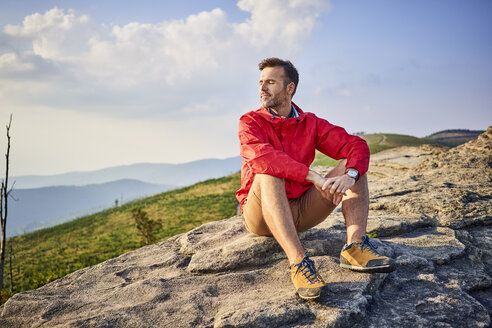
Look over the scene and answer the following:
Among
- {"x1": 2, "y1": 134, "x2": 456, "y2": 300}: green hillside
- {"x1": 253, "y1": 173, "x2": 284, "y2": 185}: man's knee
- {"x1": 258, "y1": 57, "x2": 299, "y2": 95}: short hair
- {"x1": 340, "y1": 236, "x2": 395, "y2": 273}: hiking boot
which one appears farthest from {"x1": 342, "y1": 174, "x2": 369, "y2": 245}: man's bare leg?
{"x1": 2, "y1": 134, "x2": 456, "y2": 300}: green hillside

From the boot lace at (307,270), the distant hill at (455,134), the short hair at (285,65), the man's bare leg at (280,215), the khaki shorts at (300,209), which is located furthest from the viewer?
the distant hill at (455,134)

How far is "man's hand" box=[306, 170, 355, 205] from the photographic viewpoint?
3482 mm

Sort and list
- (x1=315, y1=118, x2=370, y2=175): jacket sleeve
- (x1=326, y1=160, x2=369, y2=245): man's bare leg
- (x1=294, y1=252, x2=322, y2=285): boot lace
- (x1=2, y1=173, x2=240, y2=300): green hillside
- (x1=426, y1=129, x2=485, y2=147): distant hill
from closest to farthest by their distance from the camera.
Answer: (x1=294, y1=252, x2=322, y2=285): boot lace < (x1=326, y1=160, x2=369, y2=245): man's bare leg < (x1=315, y1=118, x2=370, y2=175): jacket sleeve < (x1=2, y1=173, x2=240, y2=300): green hillside < (x1=426, y1=129, x2=485, y2=147): distant hill

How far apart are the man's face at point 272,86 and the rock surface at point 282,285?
→ 178 cm

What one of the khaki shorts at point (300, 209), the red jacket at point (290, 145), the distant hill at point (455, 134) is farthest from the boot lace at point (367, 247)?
the distant hill at point (455, 134)

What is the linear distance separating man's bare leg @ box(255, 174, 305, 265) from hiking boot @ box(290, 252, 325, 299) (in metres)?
0.10

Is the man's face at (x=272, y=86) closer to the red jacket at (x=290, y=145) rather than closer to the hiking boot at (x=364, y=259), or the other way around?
the red jacket at (x=290, y=145)

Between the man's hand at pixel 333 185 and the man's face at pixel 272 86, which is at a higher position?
the man's face at pixel 272 86

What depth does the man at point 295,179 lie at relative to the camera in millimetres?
3385

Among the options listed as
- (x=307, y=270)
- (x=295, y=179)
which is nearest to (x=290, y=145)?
(x=295, y=179)

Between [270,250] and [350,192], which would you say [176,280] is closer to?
[270,250]

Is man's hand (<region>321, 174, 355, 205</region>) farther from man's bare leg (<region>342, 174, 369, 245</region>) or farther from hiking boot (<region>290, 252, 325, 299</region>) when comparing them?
hiking boot (<region>290, 252, 325, 299</region>)

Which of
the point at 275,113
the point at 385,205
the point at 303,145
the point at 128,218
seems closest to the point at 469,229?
the point at 385,205

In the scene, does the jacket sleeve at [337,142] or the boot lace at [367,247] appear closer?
the boot lace at [367,247]
